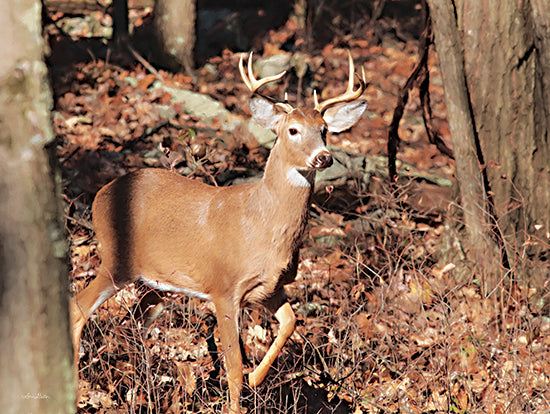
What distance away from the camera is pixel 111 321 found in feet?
14.9

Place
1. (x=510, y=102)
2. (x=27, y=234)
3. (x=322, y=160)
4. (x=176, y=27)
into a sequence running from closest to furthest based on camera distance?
(x=27, y=234), (x=322, y=160), (x=510, y=102), (x=176, y=27)

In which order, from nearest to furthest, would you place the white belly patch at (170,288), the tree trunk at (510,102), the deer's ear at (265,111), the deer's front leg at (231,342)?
the deer's front leg at (231,342) < the deer's ear at (265,111) < the white belly patch at (170,288) < the tree trunk at (510,102)

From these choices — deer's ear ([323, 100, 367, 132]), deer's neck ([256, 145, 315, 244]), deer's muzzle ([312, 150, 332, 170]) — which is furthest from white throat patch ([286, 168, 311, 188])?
deer's ear ([323, 100, 367, 132])

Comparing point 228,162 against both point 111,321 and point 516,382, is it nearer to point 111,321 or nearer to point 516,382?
point 111,321

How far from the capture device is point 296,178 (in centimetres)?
427

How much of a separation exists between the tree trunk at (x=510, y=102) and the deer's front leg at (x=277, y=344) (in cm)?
225

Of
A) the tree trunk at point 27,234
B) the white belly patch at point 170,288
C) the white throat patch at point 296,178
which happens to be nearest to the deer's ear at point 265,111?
the white throat patch at point 296,178

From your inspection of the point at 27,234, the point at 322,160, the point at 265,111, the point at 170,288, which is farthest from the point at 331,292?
the point at 27,234

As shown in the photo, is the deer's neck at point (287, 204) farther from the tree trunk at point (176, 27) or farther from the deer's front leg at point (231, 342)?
the tree trunk at point (176, 27)

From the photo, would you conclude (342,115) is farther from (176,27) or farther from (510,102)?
(176,27)

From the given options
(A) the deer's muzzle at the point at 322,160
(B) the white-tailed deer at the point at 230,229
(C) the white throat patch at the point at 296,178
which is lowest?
(B) the white-tailed deer at the point at 230,229

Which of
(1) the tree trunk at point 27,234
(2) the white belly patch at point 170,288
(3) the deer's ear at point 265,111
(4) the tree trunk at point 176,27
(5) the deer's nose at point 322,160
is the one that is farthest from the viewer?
(4) the tree trunk at point 176,27

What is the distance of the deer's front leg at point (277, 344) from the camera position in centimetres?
427

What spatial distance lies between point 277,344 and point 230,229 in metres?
0.72
